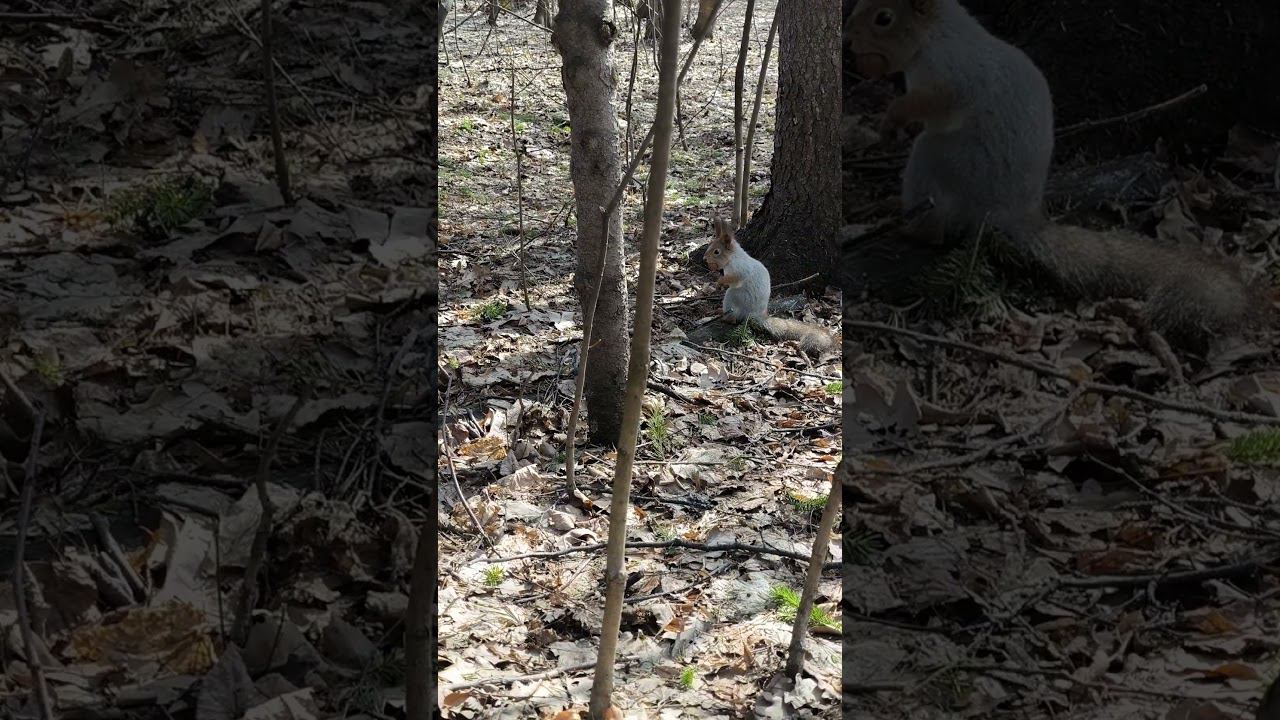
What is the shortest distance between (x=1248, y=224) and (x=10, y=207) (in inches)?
81.9

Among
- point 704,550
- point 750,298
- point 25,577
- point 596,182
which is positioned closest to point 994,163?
point 25,577

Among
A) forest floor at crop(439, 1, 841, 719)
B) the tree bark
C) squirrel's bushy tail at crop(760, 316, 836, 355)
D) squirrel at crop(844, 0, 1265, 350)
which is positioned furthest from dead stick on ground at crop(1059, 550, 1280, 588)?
squirrel's bushy tail at crop(760, 316, 836, 355)

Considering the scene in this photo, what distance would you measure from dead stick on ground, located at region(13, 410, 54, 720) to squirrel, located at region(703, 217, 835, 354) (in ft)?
16.6

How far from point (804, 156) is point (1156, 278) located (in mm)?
5474

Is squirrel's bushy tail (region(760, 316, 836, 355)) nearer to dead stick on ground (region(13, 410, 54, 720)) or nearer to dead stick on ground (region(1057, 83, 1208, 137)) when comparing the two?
dead stick on ground (region(1057, 83, 1208, 137))

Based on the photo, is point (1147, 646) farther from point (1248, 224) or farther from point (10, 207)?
point (10, 207)

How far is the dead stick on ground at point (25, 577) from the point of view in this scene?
5.28 feet

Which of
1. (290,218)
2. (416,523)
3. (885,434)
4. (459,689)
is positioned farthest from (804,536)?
(290,218)

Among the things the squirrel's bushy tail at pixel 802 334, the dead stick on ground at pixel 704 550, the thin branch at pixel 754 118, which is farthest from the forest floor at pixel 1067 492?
the thin branch at pixel 754 118

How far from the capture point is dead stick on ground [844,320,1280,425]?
1748mm

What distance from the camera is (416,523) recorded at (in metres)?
1.83

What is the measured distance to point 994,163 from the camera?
188 cm

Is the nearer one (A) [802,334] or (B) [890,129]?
(B) [890,129]

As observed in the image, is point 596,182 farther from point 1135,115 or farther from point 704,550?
point 1135,115
